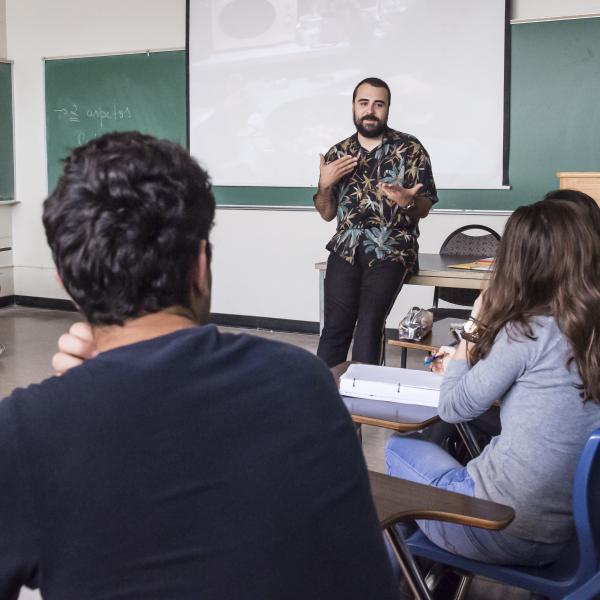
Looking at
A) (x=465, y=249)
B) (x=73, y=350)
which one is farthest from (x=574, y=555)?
(x=465, y=249)

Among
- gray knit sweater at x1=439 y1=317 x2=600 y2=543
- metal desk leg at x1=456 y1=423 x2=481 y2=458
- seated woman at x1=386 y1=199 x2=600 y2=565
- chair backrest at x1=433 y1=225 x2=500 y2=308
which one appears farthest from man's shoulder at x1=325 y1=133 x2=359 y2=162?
gray knit sweater at x1=439 y1=317 x2=600 y2=543

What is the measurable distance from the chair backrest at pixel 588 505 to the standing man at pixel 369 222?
206 centimetres

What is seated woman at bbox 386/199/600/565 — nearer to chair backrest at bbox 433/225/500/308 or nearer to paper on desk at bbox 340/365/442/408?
paper on desk at bbox 340/365/442/408

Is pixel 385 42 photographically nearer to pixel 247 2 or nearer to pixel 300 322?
pixel 247 2

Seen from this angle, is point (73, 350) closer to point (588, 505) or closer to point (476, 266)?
point (588, 505)

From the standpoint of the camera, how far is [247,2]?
5746 millimetres

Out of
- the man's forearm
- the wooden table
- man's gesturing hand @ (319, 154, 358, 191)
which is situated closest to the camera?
the wooden table

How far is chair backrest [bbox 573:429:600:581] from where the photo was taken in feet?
4.38

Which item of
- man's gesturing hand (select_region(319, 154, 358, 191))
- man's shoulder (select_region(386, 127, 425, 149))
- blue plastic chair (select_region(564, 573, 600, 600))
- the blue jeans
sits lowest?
blue plastic chair (select_region(564, 573, 600, 600))

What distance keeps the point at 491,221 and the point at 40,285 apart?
13.6ft

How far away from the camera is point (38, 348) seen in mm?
5422

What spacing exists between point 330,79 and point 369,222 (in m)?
2.40

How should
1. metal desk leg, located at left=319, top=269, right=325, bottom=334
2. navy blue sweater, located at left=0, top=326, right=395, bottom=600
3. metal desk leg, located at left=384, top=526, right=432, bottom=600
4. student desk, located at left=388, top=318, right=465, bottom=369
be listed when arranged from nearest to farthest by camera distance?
navy blue sweater, located at left=0, top=326, right=395, bottom=600 < metal desk leg, located at left=384, top=526, right=432, bottom=600 < student desk, located at left=388, top=318, right=465, bottom=369 < metal desk leg, located at left=319, top=269, right=325, bottom=334

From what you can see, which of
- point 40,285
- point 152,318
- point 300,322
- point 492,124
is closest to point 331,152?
point 492,124
